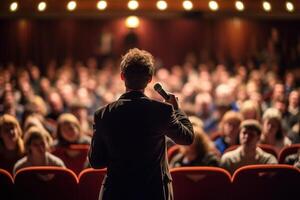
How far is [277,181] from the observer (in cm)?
504

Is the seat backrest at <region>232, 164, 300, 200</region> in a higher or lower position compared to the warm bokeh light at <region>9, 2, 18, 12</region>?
lower

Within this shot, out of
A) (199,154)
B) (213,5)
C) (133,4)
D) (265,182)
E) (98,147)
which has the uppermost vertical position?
(133,4)

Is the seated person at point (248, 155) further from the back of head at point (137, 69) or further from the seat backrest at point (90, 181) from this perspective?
the back of head at point (137, 69)

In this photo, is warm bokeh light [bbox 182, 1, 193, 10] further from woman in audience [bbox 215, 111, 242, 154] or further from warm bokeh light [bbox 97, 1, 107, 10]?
woman in audience [bbox 215, 111, 242, 154]

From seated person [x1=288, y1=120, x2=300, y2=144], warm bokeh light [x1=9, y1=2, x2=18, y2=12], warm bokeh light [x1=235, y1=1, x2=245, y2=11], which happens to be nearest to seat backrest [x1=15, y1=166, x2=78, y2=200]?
warm bokeh light [x1=9, y1=2, x2=18, y2=12]

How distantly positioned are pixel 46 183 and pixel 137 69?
1950 mm

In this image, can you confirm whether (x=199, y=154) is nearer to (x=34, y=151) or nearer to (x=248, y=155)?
(x=248, y=155)

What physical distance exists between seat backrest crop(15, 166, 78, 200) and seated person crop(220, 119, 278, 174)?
69.5 inches

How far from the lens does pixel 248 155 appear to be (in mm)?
5918

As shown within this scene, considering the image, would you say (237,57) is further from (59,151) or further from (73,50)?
(59,151)

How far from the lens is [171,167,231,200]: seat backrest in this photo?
→ 4.95 metres

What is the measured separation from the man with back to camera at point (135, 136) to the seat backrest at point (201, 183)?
1240 millimetres

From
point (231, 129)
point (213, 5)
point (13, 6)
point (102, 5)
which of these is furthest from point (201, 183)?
point (13, 6)

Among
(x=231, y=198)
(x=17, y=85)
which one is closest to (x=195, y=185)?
(x=231, y=198)
